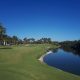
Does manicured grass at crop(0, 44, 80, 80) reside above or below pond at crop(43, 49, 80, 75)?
above

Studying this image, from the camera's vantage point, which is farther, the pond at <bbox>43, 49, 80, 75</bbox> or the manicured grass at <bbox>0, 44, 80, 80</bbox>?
the pond at <bbox>43, 49, 80, 75</bbox>

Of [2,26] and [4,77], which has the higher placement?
[2,26]

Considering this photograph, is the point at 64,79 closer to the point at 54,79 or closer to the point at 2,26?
the point at 54,79

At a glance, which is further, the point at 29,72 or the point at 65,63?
the point at 65,63

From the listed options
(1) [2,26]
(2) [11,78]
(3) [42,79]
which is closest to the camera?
(2) [11,78]

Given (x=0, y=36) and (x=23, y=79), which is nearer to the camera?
(x=23, y=79)

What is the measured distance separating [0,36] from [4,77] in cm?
7723

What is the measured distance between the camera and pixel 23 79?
2211cm

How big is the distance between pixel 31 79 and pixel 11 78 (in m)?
2.27

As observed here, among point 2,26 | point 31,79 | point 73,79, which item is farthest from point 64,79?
point 2,26

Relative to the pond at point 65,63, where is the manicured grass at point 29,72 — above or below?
above

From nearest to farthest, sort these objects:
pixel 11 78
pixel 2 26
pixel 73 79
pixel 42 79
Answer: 1. pixel 11 78
2. pixel 42 79
3. pixel 73 79
4. pixel 2 26

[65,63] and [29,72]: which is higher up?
[29,72]

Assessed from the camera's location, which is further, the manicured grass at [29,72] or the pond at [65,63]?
the pond at [65,63]
